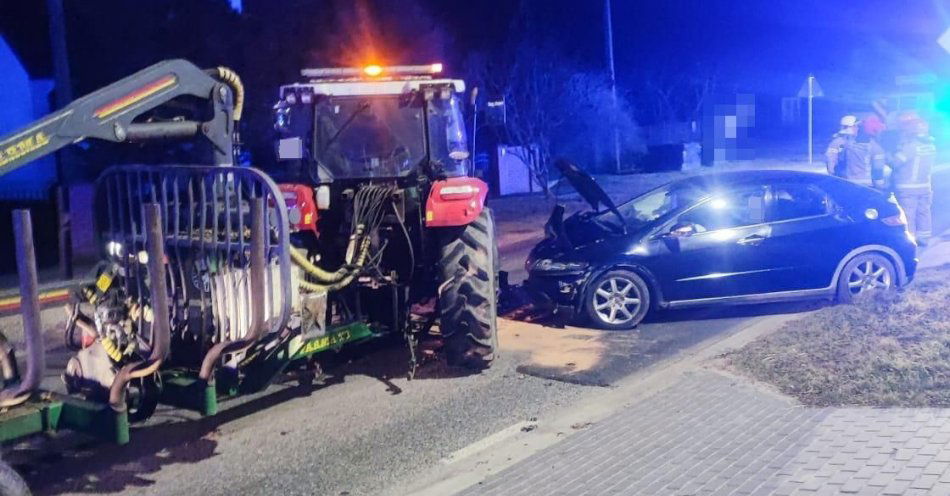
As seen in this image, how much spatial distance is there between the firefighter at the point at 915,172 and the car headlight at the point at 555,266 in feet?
19.7

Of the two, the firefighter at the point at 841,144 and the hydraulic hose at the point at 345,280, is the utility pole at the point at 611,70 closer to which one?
the firefighter at the point at 841,144

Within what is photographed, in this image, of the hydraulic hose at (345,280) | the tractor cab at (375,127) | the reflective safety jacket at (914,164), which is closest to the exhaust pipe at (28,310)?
the hydraulic hose at (345,280)

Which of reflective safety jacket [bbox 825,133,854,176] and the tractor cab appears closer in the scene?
the tractor cab

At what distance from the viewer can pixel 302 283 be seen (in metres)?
6.43

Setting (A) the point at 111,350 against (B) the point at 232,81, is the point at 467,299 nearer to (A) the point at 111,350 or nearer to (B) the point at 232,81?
(B) the point at 232,81

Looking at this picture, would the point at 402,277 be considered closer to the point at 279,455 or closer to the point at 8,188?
the point at 279,455

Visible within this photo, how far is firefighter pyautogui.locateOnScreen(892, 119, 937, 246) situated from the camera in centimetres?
1238

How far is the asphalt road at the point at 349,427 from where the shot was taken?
5633 millimetres

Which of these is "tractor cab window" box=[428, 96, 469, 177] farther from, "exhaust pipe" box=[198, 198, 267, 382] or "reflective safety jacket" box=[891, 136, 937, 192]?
"reflective safety jacket" box=[891, 136, 937, 192]

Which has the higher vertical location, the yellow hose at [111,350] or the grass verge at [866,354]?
the yellow hose at [111,350]

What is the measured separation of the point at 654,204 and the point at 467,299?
343 cm

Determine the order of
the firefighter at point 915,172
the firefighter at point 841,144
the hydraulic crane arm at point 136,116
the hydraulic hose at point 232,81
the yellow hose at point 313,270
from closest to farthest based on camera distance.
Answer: the hydraulic crane arm at point 136,116 → the hydraulic hose at point 232,81 → the yellow hose at point 313,270 → the firefighter at point 915,172 → the firefighter at point 841,144

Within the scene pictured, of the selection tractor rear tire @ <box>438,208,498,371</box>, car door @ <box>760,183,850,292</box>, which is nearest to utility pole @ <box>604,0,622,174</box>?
car door @ <box>760,183,850,292</box>

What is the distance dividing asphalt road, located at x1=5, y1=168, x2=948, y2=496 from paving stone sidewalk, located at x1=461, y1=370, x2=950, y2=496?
2.73 ft
